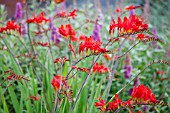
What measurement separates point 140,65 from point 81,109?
119 cm

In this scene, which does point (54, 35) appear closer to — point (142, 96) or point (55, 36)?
point (55, 36)

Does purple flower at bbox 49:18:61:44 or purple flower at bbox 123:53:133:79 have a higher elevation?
purple flower at bbox 49:18:61:44

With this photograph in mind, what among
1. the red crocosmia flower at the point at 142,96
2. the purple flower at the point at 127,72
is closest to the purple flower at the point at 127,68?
the purple flower at the point at 127,72

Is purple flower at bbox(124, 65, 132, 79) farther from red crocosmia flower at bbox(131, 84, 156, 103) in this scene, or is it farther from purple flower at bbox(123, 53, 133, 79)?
red crocosmia flower at bbox(131, 84, 156, 103)

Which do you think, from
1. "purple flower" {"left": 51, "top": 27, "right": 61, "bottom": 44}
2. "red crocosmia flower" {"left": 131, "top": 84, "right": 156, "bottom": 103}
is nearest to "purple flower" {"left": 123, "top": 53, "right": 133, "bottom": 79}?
"purple flower" {"left": 51, "top": 27, "right": 61, "bottom": 44}

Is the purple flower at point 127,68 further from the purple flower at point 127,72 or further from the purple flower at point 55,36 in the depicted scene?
the purple flower at point 55,36

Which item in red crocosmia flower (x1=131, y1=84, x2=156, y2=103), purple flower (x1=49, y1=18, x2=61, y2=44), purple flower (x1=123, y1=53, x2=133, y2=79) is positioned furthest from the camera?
purple flower (x1=49, y1=18, x2=61, y2=44)

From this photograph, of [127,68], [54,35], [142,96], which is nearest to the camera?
[142,96]

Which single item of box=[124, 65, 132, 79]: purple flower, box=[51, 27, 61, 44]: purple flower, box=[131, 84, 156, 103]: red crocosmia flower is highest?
box=[51, 27, 61, 44]: purple flower

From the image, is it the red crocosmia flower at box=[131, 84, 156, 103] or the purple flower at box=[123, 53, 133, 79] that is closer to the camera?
the red crocosmia flower at box=[131, 84, 156, 103]

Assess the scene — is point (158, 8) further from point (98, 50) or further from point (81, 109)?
point (98, 50)

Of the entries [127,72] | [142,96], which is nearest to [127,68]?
[127,72]

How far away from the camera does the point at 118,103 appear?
1.40m

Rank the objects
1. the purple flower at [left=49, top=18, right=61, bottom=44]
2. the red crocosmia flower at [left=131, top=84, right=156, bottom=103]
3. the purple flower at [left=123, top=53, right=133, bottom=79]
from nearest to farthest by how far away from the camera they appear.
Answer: the red crocosmia flower at [left=131, top=84, right=156, bottom=103], the purple flower at [left=123, top=53, right=133, bottom=79], the purple flower at [left=49, top=18, right=61, bottom=44]
